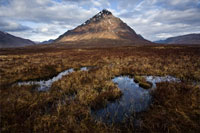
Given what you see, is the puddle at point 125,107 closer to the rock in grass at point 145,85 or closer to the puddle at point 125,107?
the puddle at point 125,107

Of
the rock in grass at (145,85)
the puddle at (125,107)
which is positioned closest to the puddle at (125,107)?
the puddle at (125,107)

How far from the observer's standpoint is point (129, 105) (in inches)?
233

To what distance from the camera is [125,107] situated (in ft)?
18.8

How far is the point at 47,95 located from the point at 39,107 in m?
1.16

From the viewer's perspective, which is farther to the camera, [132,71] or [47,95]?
[132,71]

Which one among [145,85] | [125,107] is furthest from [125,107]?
[145,85]

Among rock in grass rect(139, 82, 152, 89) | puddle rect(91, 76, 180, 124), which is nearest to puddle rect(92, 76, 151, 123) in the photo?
puddle rect(91, 76, 180, 124)

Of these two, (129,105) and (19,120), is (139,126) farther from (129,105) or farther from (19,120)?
(19,120)

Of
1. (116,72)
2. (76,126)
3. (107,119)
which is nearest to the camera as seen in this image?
(76,126)

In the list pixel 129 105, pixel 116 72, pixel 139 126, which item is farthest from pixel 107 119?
pixel 116 72

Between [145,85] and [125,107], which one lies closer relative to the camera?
[125,107]

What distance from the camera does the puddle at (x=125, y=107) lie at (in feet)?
16.1

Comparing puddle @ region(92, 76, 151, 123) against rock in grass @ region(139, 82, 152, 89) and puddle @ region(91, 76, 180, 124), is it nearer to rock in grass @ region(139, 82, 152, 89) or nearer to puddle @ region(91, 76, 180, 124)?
puddle @ region(91, 76, 180, 124)

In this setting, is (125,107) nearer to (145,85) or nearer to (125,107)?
(125,107)
